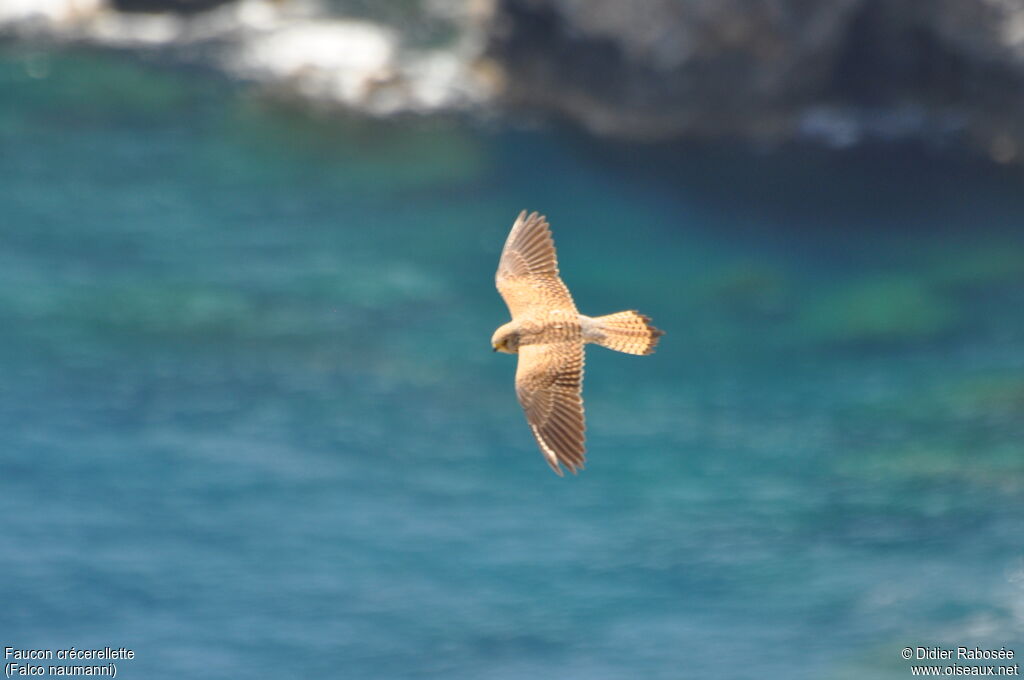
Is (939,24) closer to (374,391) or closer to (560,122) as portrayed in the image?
(560,122)

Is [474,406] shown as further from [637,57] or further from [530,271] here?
[530,271]

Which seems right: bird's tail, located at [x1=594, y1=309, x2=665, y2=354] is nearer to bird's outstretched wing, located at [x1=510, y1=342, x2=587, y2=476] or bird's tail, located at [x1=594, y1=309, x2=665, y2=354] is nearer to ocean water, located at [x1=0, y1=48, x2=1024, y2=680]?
bird's outstretched wing, located at [x1=510, y1=342, x2=587, y2=476]

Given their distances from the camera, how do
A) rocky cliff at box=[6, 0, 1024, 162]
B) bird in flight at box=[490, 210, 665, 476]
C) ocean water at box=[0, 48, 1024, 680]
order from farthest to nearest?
rocky cliff at box=[6, 0, 1024, 162]
ocean water at box=[0, 48, 1024, 680]
bird in flight at box=[490, 210, 665, 476]

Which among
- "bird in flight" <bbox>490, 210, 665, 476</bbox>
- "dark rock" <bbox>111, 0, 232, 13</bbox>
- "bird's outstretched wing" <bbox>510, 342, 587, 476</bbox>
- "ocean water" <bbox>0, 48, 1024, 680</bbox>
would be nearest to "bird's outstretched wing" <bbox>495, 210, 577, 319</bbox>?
"bird in flight" <bbox>490, 210, 665, 476</bbox>

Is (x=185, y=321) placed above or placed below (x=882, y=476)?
above

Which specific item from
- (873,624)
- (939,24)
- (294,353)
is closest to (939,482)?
(873,624)

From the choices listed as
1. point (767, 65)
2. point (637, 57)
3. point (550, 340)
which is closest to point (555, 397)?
point (550, 340)
